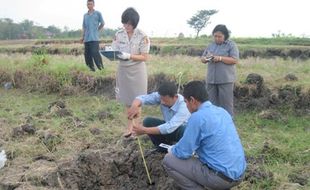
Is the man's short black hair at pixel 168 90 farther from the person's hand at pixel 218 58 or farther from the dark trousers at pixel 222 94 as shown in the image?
the dark trousers at pixel 222 94

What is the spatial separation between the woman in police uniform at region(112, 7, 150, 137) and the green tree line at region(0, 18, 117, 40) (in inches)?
1172

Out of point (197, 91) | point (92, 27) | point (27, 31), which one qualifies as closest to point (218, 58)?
point (197, 91)

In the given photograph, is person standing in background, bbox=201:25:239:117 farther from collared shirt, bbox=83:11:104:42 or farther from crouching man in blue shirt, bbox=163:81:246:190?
collared shirt, bbox=83:11:104:42

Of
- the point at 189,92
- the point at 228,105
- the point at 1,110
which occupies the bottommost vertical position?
the point at 1,110

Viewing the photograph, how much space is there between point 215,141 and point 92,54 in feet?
20.0

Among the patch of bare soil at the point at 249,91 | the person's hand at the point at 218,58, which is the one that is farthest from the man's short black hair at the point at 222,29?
the patch of bare soil at the point at 249,91

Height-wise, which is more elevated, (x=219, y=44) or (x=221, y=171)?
(x=219, y=44)

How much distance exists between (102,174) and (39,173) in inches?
25.5

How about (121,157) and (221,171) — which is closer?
(221,171)

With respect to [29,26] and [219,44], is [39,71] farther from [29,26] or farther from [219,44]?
[29,26]

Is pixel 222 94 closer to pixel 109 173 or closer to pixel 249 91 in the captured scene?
pixel 249 91

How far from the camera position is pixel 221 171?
368 cm

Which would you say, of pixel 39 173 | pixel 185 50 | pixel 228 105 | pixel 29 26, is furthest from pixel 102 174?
pixel 29 26

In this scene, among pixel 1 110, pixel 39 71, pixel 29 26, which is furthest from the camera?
pixel 29 26
